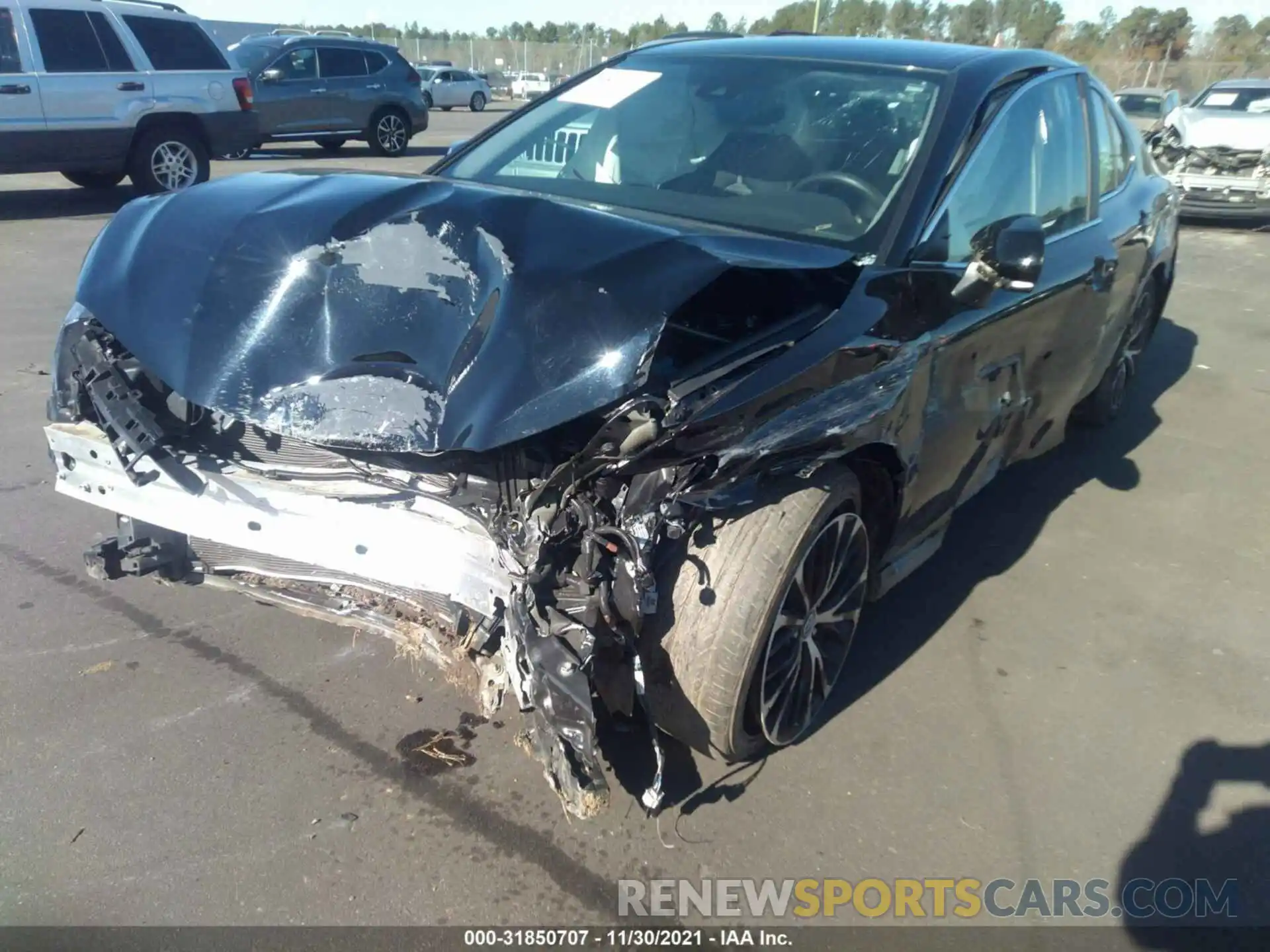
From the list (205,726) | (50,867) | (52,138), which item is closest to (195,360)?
(205,726)

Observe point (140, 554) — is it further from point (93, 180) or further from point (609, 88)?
point (93, 180)

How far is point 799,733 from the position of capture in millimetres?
2863

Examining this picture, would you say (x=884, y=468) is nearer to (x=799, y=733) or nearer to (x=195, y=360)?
(x=799, y=733)

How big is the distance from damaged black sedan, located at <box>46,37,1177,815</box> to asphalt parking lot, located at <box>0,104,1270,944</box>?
0.73ft

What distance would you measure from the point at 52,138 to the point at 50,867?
9963 millimetres

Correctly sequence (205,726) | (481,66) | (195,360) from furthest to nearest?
(481,66), (205,726), (195,360)

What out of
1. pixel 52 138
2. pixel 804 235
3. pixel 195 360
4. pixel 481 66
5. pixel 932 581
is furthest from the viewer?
pixel 481 66

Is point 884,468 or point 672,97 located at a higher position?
point 672,97

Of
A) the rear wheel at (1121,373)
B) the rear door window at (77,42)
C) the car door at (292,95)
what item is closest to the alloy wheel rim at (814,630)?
the rear wheel at (1121,373)

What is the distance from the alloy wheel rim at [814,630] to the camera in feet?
8.58

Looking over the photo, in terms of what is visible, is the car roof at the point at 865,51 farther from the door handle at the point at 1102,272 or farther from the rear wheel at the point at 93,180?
the rear wheel at the point at 93,180

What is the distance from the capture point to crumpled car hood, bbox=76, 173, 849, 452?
2.29 metres

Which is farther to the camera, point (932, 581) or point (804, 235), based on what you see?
point (932, 581)

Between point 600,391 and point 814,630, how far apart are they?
3.34ft
